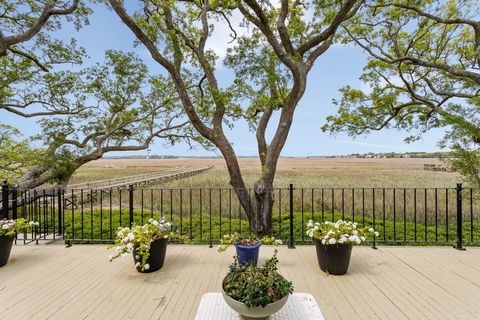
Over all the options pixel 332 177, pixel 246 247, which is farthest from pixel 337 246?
pixel 332 177

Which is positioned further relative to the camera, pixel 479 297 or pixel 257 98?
pixel 257 98

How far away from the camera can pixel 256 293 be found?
5.32 ft

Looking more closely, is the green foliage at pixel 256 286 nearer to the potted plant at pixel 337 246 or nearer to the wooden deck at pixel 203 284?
the wooden deck at pixel 203 284

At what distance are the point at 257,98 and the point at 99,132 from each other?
26.4 feet

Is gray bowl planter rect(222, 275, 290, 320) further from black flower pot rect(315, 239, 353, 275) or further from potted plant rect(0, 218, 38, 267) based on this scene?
potted plant rect(0, 218, 38, 267)

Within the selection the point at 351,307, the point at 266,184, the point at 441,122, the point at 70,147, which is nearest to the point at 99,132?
the point at 70,147

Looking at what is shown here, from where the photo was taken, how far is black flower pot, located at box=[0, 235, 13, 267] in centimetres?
335

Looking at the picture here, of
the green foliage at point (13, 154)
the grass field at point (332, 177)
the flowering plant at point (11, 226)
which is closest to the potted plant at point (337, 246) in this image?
the flowering plant at point (11, 226)

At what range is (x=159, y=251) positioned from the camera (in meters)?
3.23

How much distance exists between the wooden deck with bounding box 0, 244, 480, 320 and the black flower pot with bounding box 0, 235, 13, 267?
107mm

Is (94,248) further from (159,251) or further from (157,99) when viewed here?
(157,99)

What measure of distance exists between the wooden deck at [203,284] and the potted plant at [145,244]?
16 centimetres

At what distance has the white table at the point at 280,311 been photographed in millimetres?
1755

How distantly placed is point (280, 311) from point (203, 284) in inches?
51.1
